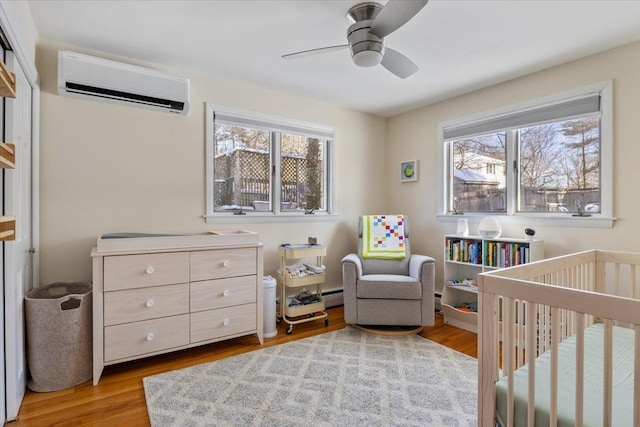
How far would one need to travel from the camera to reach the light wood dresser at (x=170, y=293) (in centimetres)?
212

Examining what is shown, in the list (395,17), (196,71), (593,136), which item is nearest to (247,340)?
(196,71)

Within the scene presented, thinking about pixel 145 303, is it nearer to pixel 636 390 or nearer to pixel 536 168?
pixel 636 390

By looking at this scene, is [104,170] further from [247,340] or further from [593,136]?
[593,136]

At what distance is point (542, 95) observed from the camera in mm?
2781

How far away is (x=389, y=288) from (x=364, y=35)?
1.95 metres

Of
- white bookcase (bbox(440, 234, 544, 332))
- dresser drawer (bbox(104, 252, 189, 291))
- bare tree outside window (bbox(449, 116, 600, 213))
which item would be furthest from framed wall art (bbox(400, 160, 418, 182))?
dresser drawer (bbox(104, 252, 189, 291))

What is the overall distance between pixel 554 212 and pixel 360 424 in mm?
2405

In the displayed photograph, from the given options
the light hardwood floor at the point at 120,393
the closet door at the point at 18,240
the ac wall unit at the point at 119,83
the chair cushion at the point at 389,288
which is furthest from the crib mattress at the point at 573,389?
the ac wall unit at the point at 119,83

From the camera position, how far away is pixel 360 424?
1.68 metres

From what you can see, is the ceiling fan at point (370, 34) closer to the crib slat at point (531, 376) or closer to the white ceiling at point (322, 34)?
the white ceiling at point (322, 34)

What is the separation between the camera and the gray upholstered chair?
2803mm

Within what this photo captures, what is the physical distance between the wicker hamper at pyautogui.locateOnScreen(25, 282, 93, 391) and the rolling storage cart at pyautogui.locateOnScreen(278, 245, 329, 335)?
1484 mm

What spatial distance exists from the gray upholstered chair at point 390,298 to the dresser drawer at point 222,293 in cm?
85

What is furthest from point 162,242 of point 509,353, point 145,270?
point 509,353
